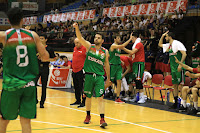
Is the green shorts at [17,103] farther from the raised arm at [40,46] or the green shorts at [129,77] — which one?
the green shorts at [129,77]

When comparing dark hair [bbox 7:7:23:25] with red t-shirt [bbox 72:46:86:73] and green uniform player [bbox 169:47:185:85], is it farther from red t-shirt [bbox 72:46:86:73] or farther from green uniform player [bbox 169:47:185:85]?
green uniform player [bbox 169:47:185:85]

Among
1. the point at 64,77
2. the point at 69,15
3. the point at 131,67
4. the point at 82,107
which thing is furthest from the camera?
the point at 69,15

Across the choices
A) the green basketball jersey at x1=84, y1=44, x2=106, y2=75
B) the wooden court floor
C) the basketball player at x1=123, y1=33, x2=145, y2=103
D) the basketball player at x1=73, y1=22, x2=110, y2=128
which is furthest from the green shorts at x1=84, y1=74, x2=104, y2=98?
the basketball player at x1=123, y1=33, x2=145, y2=103

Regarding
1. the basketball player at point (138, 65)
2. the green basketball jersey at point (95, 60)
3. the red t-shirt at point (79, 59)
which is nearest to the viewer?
the green basketball jersey at point (95, 60)

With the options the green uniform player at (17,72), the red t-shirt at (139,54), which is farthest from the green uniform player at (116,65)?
the green uniform player at (17,72)

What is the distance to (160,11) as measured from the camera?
19.9m

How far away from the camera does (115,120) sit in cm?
818

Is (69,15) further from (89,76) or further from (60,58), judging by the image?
(89,76)

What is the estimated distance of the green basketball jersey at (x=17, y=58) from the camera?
4.28 m

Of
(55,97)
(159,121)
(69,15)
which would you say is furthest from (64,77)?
(69,15)

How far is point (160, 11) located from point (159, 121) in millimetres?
12714

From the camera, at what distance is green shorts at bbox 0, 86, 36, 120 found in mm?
4277

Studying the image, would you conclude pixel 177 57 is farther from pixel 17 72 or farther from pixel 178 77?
pixel 17 72

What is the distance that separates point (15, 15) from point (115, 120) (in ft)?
15.0
